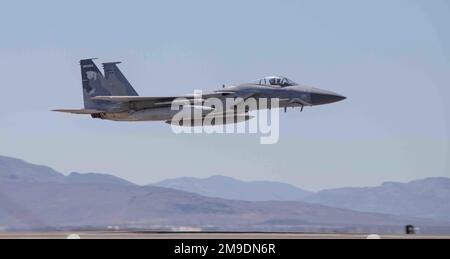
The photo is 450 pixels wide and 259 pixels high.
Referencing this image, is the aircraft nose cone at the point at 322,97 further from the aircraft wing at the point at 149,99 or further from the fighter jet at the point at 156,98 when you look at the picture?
the aircraft wing at the point at 149,99

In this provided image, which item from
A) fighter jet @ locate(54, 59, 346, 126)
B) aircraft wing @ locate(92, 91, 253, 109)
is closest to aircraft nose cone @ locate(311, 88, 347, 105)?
fighter jet @ locate(54, 59, 346, 126)

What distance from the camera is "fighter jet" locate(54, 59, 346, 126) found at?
69688mm

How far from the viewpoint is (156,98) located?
72812 millimetres

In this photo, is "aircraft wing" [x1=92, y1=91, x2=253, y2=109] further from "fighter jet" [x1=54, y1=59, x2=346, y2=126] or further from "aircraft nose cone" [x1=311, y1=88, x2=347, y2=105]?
"aircraft nose cone" [x1=311, y1=88, x2=347, y2=105]

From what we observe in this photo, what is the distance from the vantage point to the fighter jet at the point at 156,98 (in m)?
69.7

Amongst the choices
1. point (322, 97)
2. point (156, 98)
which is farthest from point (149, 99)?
point (322, 97)

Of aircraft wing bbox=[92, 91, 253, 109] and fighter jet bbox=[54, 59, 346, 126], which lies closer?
fighter jet bbox=[54, 59, 346, 126]

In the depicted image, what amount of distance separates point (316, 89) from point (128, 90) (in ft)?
51.3

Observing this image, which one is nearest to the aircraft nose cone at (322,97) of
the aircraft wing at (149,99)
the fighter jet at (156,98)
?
the fighter jet at (156,98)

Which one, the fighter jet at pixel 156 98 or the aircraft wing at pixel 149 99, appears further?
the aircraft wing at pixel 149 99
